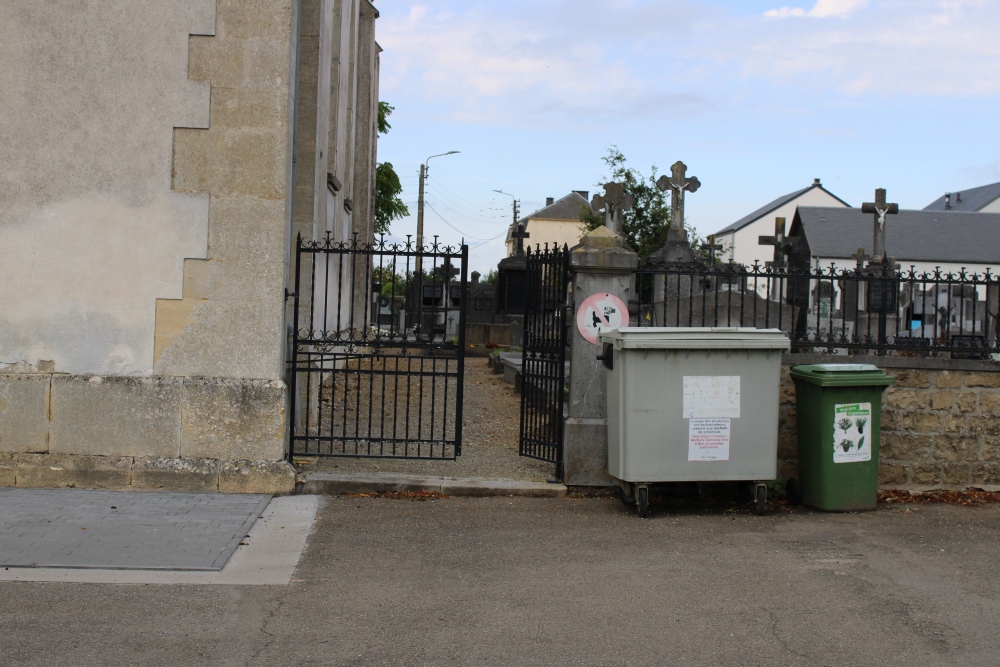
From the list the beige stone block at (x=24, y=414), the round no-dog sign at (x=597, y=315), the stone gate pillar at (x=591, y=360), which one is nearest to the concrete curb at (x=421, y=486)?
the stone gate pillar at (x=591, y=360)

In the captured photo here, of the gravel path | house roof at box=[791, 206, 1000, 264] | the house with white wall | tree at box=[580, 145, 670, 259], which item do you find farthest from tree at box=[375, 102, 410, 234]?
the house with white wall

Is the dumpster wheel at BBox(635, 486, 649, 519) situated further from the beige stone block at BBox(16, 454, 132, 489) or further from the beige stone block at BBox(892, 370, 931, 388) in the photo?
the beige stone block at BBox(16, 454, 132, 489)

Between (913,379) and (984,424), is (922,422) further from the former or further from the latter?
(984,424)

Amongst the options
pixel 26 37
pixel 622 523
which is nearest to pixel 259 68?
pixel 26 37

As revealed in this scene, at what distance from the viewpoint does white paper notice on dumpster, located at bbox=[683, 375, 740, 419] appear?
696cm

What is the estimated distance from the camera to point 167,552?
5570mm

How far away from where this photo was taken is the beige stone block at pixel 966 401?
314 inches

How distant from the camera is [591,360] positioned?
762 centimetres

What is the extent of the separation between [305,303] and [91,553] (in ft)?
13.5

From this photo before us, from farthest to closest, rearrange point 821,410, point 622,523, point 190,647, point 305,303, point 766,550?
1. point 305,303
2. point 821,410
3. point 622,523
4. point 766,550
5. point 190,647

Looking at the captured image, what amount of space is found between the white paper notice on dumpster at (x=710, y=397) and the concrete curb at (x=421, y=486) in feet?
4.16

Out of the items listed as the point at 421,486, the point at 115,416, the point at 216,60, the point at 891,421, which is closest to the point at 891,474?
the point at 891,421

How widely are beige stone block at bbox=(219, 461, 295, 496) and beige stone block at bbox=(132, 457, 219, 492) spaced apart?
0.07 meters

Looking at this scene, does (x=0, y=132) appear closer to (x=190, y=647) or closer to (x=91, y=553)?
(x=91, y=553)
